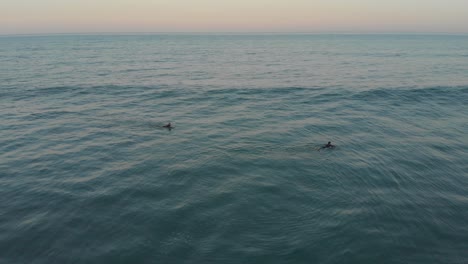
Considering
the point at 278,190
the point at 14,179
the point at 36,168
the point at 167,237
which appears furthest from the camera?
the point at 36,168

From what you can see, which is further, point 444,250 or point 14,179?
point 14,179

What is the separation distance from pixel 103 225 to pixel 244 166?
12797 millimetres

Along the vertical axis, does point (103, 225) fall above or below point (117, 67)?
below

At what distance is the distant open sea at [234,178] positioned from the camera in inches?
663

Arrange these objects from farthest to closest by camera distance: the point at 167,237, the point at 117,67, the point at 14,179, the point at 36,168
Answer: the point at 117,67 < the point at 36,168 < the point at 14,179 < the point at 167,237

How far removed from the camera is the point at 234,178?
24578mm

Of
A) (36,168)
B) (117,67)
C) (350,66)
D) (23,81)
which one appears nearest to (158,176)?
(36,168)

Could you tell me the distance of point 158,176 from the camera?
977 inches

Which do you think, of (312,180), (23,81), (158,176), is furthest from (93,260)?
(23,81)

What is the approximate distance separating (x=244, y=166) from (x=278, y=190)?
16.3 feet

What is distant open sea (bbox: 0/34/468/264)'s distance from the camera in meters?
16.8

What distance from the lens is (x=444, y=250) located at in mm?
16453

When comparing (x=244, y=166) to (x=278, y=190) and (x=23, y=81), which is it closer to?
(x=278, y=190)

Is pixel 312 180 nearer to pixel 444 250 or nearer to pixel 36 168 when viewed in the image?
pixel 444 250
